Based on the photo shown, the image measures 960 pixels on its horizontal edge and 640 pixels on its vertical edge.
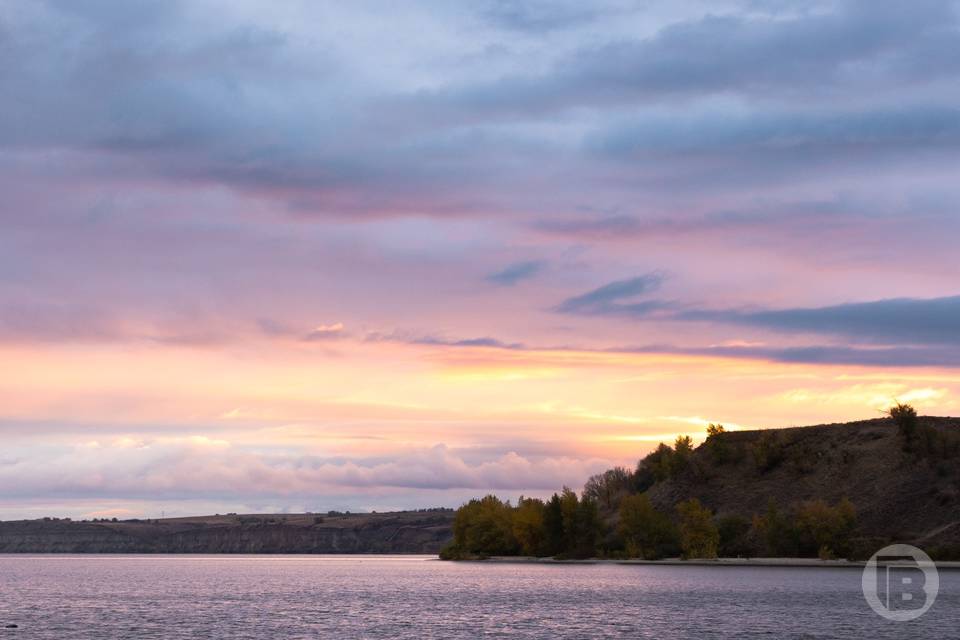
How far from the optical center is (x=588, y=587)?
170 metres

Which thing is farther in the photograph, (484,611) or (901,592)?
(901,592)

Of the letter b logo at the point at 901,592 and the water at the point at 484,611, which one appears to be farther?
the letter b logo at the point at 901,592

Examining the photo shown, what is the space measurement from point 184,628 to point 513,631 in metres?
28.1

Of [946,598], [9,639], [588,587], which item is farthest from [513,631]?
[588,587]

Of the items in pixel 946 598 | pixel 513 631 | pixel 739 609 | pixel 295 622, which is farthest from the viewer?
pixel 946 598

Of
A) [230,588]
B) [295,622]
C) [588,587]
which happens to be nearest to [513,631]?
[295,622]

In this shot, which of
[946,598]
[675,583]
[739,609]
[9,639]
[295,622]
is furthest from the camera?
[675,583]

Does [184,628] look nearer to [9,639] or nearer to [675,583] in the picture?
[9,639]

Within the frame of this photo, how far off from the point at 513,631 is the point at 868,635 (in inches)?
1116

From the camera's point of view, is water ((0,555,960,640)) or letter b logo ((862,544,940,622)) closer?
water ((0,555,960,640))

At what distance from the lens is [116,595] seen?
161875mm

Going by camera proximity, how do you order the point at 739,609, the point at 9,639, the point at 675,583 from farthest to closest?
the point at 675,583 < the point at 739,609 < the point at 9,639

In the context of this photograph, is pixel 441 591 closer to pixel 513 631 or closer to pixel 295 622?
pixel 295 622

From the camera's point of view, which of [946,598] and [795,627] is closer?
[795,627]
